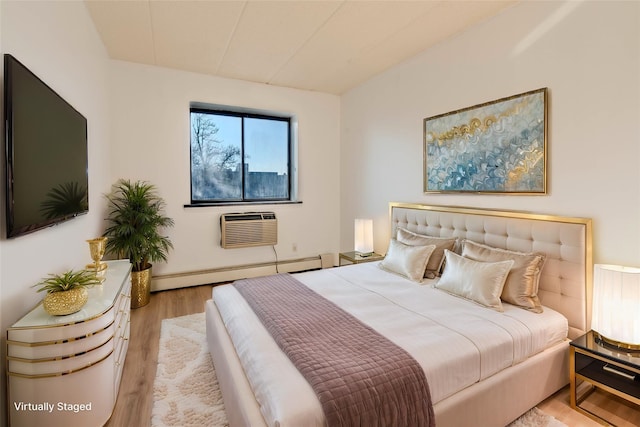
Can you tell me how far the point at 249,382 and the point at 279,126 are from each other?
160 inches

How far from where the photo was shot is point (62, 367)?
5.03 feet

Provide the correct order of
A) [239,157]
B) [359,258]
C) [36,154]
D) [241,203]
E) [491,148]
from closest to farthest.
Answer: [36,154] → [491,148] → [359,258] → [241,203] → [239,157]

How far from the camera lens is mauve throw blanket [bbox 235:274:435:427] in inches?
50.4

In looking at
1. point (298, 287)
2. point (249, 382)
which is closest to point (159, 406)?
point (249, 382)

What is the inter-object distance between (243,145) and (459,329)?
12.7ft

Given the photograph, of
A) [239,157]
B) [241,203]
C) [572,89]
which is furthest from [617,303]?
[239,157]

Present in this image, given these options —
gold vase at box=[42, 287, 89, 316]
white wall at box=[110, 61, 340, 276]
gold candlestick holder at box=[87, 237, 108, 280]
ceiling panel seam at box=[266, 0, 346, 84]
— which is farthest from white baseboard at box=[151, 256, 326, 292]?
ceiling panel seam at box=[266, 0, 346, 84]

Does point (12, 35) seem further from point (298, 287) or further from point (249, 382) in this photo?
point (298, 287)

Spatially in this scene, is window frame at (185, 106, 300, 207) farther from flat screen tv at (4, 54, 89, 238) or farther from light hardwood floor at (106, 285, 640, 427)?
flat screen tv at (4, 54, 89, 238)

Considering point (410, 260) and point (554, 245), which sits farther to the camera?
point (410, 260)

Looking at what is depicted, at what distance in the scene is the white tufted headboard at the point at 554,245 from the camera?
212 cm

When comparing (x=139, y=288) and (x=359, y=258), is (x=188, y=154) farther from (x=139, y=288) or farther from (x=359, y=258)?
(x=359, y=258)

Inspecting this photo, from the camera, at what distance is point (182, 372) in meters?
2.26

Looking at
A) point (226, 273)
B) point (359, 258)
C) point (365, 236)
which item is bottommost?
point (226, 273)
